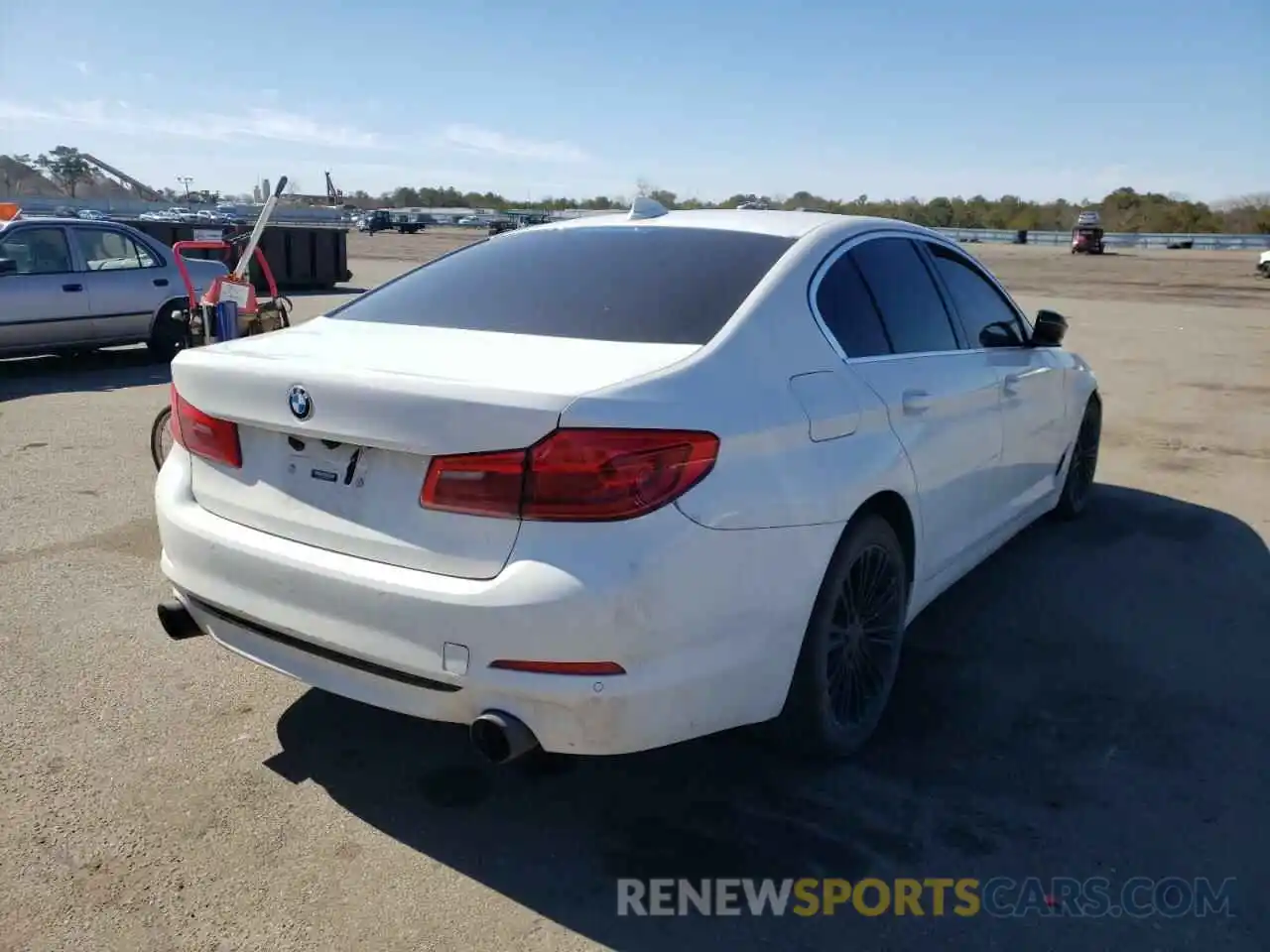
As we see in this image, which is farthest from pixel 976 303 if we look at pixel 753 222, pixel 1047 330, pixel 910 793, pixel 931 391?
pixel 910 793

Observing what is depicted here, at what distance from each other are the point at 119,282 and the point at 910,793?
10.9 metres

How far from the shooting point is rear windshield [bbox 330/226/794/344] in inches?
122

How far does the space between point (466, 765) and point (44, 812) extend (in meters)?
1.19

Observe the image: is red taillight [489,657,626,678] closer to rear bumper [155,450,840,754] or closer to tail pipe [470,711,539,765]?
rear bumper [155,450,840,754]

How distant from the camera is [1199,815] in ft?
10.1

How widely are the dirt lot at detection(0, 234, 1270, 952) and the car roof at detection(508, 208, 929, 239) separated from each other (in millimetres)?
1696

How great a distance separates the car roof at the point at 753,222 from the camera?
368cm

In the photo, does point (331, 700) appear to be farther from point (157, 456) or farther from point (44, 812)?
point (157, 456)

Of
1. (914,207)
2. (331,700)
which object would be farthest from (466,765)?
(914,207)

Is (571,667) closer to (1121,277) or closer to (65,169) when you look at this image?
(1121,277)

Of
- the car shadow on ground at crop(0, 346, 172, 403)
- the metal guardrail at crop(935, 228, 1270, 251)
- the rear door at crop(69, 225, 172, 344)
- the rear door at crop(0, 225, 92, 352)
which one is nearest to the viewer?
the car shadow on ground at crop(0, 346, 172, 403)

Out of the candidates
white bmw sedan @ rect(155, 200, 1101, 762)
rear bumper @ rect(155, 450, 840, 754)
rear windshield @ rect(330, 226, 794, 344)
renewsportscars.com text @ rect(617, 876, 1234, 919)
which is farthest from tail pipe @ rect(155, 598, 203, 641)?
renewsportscars.com text @ rect(617, 876, 1234, 919)

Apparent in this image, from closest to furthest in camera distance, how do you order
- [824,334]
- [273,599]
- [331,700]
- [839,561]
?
[273,599]
[839,561]
[824,334]
[331,700]

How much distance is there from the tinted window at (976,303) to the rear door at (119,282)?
974 cm
